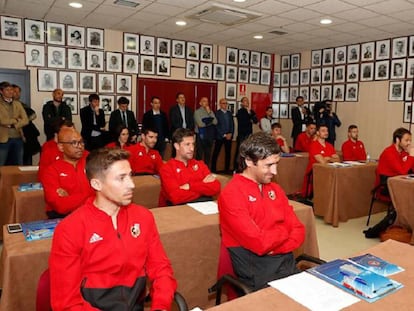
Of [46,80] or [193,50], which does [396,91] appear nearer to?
[193,50]

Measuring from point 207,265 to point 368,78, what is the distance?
7.20m

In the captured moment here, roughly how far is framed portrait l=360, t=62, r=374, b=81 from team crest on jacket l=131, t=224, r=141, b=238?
7879mm

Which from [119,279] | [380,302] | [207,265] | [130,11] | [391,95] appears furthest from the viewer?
[391,95]

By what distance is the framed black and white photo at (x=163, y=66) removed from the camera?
8383 millimetres

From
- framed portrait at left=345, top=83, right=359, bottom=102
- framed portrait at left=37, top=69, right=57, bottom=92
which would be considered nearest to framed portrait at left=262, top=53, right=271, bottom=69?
framed portrait at left=345, top=83, right=359, bottom=102

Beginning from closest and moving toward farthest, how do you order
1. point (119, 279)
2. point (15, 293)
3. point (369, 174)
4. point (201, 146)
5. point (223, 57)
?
1. point (119, 279)
2. point (15, 293)
3. point (369, 174)
4. point (201, 146)
5. point (223, 57)

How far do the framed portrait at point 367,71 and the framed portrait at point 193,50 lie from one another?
3.82 m

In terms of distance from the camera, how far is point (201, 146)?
8555mm

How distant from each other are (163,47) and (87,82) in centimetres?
191

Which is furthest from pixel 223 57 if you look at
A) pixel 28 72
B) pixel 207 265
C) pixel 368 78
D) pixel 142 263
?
pixel 142 263

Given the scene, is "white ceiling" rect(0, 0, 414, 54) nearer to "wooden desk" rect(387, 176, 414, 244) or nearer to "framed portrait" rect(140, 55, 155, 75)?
"framed portrait" rect(140, 55, 155, 75)

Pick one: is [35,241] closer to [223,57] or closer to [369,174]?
[369,174]

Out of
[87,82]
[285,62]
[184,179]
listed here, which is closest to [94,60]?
[87,82]

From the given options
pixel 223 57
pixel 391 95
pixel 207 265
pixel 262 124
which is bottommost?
pixel 207 265
